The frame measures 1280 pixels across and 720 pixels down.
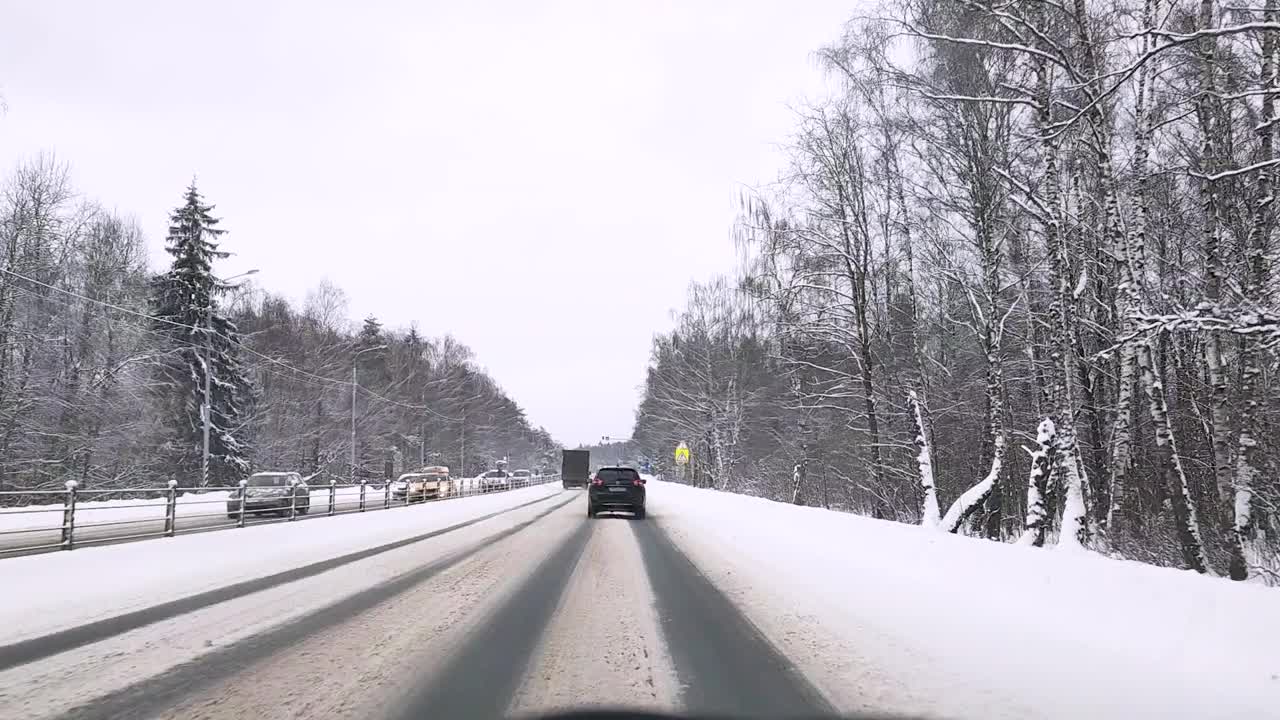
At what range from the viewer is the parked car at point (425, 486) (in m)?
29.5

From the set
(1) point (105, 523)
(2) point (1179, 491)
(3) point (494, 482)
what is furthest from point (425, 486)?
(2) point (1179, 491)

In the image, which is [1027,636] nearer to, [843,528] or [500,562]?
[843,528]

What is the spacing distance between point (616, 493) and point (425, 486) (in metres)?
14.7

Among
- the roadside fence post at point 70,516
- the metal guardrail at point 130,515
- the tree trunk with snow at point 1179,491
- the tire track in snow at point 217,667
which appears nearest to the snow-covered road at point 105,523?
the metal guardrail at point 130,515

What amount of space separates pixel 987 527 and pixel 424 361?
69.2m

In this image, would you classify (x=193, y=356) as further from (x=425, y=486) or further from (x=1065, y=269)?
(x=1065, y=269)

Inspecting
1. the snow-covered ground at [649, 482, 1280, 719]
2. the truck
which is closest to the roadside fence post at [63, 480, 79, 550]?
the snow-covered ground at [649, 482, 1280, 719]

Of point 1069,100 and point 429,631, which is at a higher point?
point 1069,100

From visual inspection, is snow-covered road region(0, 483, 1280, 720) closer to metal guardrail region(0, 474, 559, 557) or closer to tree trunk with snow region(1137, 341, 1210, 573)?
metal guardrail region(0, 474, 559, 557)

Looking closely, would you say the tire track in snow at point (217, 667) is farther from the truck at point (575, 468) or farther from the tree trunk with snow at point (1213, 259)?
the truck at point (575, 468)

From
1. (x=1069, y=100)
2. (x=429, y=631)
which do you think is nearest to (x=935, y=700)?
(x=429, y=631)

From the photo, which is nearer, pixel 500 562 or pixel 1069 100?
pixel 500 562

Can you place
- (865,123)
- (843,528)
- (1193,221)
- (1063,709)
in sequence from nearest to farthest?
(1063,709) → (843,528) → (1193,221) → (865,123)

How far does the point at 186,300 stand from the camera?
34375 millimetres
